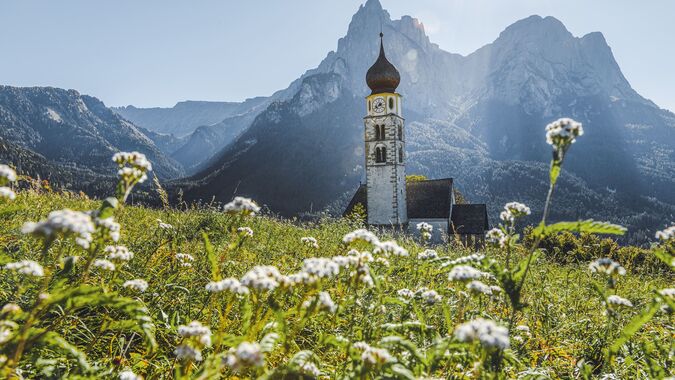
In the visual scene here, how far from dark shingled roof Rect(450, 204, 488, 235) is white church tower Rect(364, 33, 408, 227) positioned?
604 cm

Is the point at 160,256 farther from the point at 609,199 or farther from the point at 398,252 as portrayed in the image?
the point at 609,199

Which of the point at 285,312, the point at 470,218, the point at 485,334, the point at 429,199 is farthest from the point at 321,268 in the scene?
the point at 470,218

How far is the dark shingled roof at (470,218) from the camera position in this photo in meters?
41.4

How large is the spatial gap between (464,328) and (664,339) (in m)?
5.74

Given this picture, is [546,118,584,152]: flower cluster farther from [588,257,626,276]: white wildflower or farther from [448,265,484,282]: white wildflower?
[588,257,626,276]: white wildflower

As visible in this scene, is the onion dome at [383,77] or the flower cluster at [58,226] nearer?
the flower cluster at [58,226]

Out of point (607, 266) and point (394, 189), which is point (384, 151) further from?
point (607, 266)

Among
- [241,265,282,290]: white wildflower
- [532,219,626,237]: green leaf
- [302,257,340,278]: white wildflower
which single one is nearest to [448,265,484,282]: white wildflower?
[532,219,626,237]: green leaf

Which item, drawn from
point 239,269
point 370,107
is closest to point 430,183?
point 370,107

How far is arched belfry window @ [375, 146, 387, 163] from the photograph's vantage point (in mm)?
44156

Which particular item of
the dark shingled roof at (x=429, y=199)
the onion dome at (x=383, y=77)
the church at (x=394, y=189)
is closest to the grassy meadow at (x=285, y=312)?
the church at (x=394, y=189)

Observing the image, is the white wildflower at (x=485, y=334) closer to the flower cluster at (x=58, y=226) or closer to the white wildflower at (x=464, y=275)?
the white wildflower at (x=464, y=275)

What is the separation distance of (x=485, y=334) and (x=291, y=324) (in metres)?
3.01

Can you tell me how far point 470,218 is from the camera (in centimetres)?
4291
